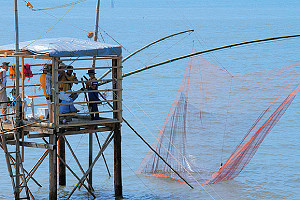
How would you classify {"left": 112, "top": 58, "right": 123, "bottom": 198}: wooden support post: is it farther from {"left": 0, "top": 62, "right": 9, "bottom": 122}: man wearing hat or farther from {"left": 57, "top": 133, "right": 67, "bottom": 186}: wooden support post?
{"left": 0, "top": 62, "right": 9, "bottom": 122}: man wearing hat

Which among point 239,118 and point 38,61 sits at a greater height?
point 239,118

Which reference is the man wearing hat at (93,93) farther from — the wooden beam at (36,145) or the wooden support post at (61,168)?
the wooden support post at (61,168)

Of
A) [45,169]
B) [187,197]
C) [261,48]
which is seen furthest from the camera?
[261,48]

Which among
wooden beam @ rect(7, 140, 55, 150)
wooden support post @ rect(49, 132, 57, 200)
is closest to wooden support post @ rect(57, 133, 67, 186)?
wooden beam @ rect(7, 140, 55, 150)

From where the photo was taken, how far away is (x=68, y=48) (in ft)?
42.7

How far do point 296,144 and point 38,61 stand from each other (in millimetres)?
19368

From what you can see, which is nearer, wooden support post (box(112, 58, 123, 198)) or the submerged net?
wooden support post (box(112, 58, 123, 198))

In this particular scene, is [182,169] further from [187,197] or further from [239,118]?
[239,118]

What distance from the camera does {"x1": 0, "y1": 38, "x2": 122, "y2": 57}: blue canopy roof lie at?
1274cm

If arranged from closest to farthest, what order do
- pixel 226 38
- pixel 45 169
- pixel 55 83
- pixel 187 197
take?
pixel 55 83 < pixel 187 197 < pixel 45 169 < pixel 226 38

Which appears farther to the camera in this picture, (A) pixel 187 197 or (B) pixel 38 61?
(B) pixel 38 61

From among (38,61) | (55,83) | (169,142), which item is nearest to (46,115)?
(55,83)

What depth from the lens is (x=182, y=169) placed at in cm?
1644

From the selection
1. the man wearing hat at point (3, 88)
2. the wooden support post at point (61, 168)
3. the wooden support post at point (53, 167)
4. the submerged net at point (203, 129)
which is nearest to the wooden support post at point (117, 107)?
the wooden support post at point (53, 167)
